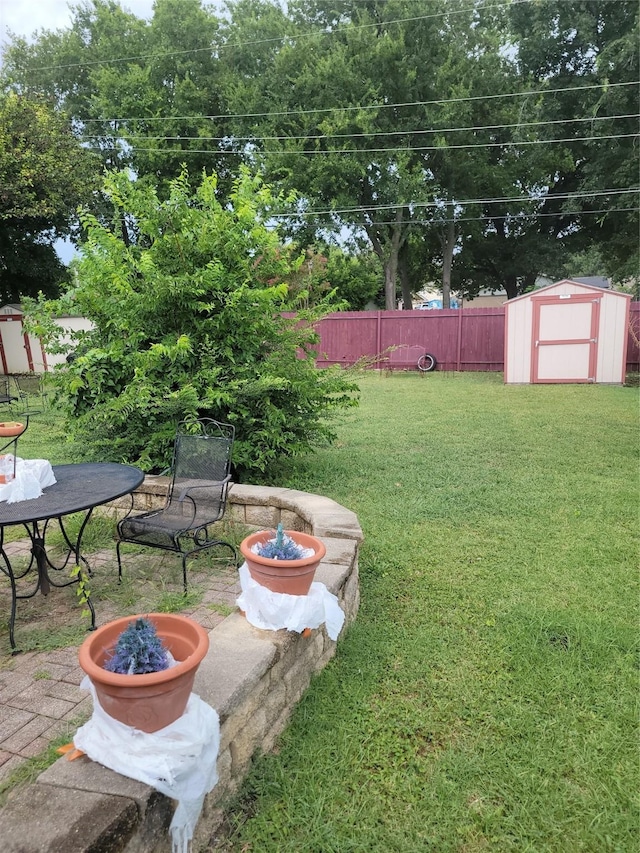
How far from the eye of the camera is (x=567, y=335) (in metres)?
12.0

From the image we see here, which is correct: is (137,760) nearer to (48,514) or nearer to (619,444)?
(48,514)

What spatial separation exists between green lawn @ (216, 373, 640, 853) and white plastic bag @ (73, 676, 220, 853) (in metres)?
0.29

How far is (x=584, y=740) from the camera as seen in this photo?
191 centimetres

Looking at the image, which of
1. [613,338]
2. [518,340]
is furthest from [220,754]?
[613,338]

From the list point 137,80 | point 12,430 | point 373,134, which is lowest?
point 12,430

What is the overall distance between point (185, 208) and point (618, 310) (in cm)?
1056

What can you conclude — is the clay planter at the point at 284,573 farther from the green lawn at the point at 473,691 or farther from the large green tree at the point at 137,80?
the large green tree at the point at 137,80

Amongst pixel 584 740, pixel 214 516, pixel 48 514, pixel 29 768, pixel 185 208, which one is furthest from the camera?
pixel 185 208

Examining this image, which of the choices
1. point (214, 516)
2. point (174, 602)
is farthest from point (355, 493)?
point (174, 602)

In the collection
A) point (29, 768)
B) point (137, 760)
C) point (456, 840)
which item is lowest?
point (456, 840)

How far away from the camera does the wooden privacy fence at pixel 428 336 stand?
15.2m

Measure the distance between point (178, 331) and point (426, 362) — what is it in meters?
12.1

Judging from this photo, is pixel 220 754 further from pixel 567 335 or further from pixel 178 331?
pixel 567 335

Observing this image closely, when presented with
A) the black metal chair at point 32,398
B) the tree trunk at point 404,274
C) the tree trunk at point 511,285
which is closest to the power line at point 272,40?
the tree trunk at point 404,274
